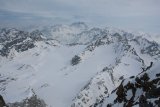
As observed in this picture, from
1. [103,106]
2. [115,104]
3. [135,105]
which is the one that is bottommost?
[103,106]

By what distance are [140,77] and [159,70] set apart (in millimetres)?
6656

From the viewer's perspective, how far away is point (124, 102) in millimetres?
90562

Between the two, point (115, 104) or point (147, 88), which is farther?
point (115, 104)

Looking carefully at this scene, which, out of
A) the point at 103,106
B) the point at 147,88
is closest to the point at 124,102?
the point at 147,88

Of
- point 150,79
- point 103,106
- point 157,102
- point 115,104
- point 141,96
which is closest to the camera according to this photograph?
point 157,102

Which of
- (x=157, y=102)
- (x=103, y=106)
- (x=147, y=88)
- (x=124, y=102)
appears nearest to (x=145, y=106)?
(x=157, y=102)

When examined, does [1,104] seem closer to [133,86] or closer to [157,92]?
[133,86]

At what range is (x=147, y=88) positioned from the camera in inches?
3319

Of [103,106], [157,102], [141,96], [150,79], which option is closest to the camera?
[157,102]

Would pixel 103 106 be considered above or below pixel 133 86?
below

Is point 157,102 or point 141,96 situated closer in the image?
point 157,102

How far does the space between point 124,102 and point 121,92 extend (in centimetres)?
328

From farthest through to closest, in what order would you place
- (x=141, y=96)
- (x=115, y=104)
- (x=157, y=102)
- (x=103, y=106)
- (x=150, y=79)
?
(x=103, y=106)
(x=115, y=104)
(x=150, y=79)
(x=141, y=96)
(x=157, y=102)

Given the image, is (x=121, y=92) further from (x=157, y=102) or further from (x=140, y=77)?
(x=157, y=102)
